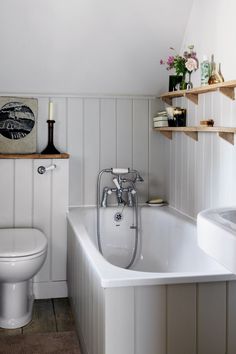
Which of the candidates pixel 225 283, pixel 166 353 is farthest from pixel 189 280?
pixel 166 353

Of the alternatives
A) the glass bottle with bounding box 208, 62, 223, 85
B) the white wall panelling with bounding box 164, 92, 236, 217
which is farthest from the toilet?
the glass bottle with bounding box 208, 62, 223, 85

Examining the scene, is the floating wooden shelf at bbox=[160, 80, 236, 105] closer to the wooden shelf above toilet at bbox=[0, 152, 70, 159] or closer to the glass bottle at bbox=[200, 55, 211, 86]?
the glass bottle at bbox=[200, 55, 211, 86]

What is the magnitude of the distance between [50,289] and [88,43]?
177cm

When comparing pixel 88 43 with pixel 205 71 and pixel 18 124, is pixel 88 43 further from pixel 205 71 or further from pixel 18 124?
pixel 205 71

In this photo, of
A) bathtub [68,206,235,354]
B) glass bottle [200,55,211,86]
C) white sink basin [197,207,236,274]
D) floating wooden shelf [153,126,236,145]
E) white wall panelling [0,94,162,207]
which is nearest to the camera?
white sink basin [197,207,236,274]

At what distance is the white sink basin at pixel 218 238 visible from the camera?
4.28 ft

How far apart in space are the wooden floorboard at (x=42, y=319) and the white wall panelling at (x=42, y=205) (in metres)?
0.16

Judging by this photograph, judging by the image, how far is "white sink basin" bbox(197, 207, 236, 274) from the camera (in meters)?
1.31

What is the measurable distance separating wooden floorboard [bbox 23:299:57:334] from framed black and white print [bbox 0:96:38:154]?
1097 mm

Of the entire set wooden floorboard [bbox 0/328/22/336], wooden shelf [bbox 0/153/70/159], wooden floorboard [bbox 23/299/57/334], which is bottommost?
wooden floorboard [bbox 0/328/22/336]

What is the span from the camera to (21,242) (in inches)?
119

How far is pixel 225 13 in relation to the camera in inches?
105

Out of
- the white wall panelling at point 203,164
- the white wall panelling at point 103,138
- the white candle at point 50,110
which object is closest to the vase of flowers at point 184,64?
the white wall panelling at point 203,164

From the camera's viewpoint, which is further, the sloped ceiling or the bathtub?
the sloped ceiling
